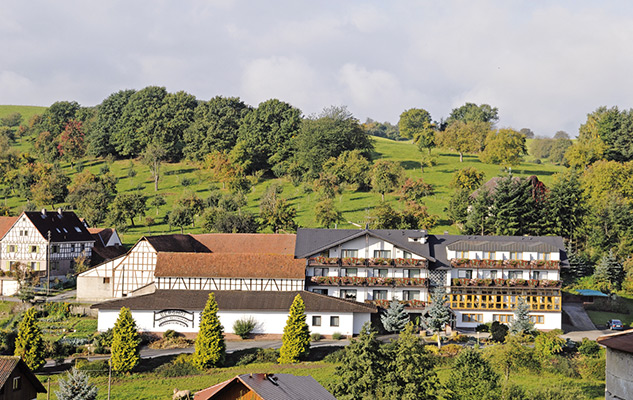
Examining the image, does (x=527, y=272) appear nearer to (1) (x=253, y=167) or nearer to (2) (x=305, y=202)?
(2) (x=305, y=202)

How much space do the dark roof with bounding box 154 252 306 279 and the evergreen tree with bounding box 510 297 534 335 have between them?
17.6 m

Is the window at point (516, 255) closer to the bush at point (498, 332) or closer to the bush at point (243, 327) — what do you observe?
the bush at point (498, 332)

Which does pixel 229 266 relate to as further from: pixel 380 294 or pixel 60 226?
pixel 60 226

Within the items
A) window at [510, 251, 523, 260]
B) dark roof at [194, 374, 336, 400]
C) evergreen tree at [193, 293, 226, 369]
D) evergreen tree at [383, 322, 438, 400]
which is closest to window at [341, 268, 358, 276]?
window at [510, 251, 523, 260]

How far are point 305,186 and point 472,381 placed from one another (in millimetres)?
67694

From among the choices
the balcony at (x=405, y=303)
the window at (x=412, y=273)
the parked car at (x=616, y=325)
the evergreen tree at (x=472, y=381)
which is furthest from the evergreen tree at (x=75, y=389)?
the parked car at (x=616, y=325)

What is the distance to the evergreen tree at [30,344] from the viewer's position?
45.5 metres

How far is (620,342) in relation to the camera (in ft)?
59.4

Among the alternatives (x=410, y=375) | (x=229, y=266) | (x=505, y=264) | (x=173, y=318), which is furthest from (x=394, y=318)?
(x=410, y=375)

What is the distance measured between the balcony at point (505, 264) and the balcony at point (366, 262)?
3.39m

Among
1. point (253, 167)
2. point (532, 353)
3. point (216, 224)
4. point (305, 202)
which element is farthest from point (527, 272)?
point (253, 167)

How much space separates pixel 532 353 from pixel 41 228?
5181cm

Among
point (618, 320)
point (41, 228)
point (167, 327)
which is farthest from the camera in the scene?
point (41, 228)

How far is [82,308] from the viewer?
58.7 metres
